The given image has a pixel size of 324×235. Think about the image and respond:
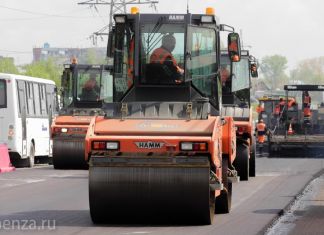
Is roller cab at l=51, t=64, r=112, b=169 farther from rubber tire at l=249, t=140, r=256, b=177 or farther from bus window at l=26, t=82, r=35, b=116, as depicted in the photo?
rubber tire at l=249, t=140, r=256, b=177

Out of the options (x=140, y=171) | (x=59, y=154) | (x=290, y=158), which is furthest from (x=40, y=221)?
(x=290, y=158)

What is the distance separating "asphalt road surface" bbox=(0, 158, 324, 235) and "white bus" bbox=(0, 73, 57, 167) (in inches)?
109

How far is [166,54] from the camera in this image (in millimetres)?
15867

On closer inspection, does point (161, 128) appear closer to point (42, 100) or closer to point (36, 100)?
point (36, 100)

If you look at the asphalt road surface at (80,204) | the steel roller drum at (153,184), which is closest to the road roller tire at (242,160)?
the asphalt road surface at (80,204)

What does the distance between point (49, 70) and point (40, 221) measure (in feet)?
414

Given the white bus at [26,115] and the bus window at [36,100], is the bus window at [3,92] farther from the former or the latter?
the bus window at [36,100]

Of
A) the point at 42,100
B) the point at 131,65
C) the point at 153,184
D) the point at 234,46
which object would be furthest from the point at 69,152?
the point at 153,184

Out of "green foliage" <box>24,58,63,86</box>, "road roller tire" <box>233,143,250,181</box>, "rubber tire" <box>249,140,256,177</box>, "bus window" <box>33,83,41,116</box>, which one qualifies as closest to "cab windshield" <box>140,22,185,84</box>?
"road roller tire" <box>233,143,250,181</box>

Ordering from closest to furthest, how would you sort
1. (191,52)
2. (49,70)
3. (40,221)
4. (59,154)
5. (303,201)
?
1. (40,221)
2. (191,52)
3. (303,201)
4. (59,154)
5. (49,70)

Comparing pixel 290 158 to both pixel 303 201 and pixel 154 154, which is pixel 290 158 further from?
pixel 154 154

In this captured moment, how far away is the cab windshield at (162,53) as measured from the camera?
15828 mm

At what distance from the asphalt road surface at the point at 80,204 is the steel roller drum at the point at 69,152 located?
2.74 feet

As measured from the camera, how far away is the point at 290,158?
40.0 meters
